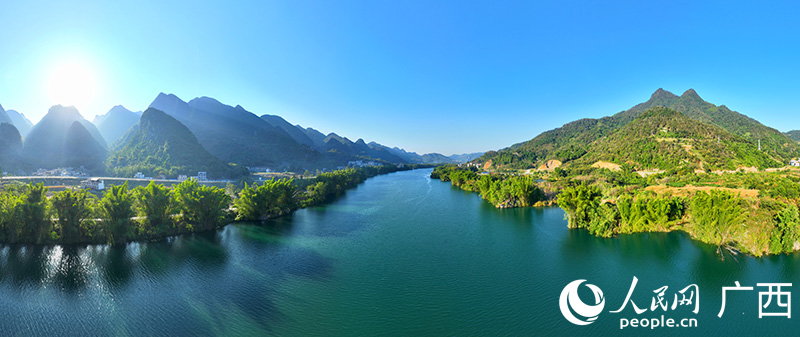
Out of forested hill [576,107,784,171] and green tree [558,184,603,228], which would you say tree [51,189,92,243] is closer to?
green tree [558,184,603,228]

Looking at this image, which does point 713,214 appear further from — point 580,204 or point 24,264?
point 24,264

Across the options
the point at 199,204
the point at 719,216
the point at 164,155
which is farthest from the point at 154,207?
the point at 164,155

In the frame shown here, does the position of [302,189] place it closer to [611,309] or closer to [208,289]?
[208,289]

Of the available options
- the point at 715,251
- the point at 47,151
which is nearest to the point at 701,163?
the point at 715,251

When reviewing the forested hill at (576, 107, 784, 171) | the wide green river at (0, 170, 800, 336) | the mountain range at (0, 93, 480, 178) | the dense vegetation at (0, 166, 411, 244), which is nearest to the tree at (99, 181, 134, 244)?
the dense vegetation at (0, 166, 411, 244)

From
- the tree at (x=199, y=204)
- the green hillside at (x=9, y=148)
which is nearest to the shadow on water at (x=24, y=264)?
the tree at (x=199, y=204)

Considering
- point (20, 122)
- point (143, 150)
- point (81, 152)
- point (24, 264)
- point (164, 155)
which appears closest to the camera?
point (24, 264)

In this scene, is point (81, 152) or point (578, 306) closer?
point (578, 306)

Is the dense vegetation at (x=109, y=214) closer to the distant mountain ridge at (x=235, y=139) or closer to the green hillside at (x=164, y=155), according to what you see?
the green hillside at (x=164, y=155)
